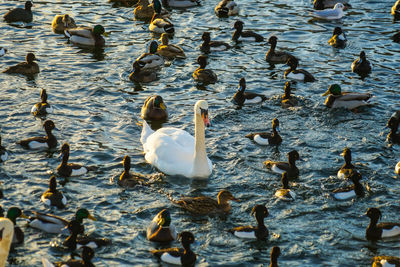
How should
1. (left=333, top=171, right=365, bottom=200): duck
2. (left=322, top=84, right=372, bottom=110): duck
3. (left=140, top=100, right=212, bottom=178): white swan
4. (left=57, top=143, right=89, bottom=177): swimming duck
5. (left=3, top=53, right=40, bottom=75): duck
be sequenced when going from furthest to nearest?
(left=3, top=53, right=40, bottom=75): duck → (left=322, top=84, right=372, bottom=110): duck → (left=140, top=100, right=212, bottom=178): white swan → (left=57, top=143, right=89, bottom=177): swimming duck → (left=333, top=171, right=365, bottom=200): duck

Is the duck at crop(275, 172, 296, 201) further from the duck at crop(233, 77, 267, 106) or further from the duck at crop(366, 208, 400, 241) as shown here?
the duck at crop(233, 77, 267, 106)

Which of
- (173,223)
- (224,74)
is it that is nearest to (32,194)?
(173,223)

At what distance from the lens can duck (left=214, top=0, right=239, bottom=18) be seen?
25984mm

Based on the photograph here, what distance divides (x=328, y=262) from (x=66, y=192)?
210 inches

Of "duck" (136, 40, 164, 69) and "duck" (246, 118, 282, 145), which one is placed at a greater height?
"duck" (136, 40, 164, 69)

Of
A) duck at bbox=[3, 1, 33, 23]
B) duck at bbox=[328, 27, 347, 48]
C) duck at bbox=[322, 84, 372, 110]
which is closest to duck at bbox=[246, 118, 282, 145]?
duck at bbox=[322, 84, 372, 110]

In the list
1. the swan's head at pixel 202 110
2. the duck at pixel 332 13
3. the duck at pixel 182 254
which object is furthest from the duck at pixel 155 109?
the duck at pixel 332 13

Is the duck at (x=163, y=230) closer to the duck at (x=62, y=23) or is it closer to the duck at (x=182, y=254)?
the duck at (x=182, y=254)

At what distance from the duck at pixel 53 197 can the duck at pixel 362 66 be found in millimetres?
10153

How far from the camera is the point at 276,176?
1555cm

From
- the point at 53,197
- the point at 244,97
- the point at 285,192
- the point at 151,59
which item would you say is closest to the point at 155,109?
the point at 244,97

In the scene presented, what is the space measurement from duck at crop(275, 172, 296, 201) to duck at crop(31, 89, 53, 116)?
260 inches

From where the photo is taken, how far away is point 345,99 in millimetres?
18984

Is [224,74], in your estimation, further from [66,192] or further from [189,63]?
[66,192]
